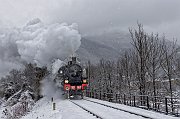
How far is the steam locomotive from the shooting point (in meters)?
31.8

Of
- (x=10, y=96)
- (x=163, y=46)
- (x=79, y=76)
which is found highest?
(x=163, y=46)

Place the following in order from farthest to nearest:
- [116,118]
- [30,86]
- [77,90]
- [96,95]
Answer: [30,86] → [96,95] → [77,90] → [116,118]

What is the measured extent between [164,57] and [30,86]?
2771 cm

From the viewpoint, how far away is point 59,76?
32250mm

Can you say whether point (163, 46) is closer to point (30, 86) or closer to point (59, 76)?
point (59, 76)

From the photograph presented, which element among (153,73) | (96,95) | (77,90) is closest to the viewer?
(153,73)

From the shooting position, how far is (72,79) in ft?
105

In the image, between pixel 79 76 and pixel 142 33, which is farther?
pixel 79 76

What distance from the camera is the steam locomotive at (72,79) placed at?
104ft

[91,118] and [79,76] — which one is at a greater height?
[79,76]

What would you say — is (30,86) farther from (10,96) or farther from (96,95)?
(96,95)

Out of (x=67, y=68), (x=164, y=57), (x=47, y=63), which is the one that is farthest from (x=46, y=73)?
(x=164, y=57)

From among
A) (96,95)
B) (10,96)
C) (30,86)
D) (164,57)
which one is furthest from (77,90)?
(10,96)

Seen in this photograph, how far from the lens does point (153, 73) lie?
21.0 meters
